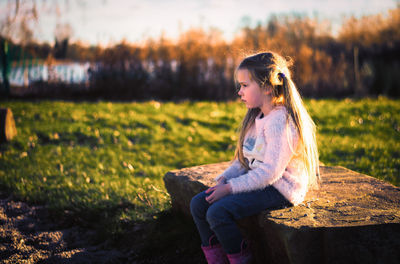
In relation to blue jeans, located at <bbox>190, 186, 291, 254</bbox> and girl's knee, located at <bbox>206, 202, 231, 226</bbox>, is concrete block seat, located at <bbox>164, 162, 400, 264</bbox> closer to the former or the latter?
blue jeans, located at <bbox>190, 186, 291, 254</bbox>

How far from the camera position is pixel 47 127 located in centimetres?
625

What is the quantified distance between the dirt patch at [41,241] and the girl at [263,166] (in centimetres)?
97

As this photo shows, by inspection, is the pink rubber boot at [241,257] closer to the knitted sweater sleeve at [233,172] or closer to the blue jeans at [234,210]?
the blue jeans at [234,210]

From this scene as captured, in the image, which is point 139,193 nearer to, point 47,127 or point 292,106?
point 292,106

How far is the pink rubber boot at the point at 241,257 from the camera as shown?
2.25 metres

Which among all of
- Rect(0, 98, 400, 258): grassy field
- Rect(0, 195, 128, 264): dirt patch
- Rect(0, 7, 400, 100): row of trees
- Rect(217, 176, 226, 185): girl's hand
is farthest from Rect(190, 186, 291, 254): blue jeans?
Rect(0, 7, 400, 100): row of trees

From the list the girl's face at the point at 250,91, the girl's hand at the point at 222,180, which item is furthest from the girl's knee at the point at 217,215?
the girl's face at the point at 250,91

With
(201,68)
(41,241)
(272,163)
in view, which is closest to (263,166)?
(272,163)

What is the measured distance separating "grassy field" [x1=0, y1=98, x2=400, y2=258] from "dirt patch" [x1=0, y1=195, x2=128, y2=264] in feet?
0.58

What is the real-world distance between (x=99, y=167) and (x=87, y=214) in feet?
3.96

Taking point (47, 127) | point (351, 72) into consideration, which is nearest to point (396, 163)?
point (47, 127)

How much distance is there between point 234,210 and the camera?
2.24 meters

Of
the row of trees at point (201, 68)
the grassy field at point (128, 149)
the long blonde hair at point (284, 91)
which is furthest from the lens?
the row of trees at point (201, 68)

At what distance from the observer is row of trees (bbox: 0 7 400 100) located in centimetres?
994
